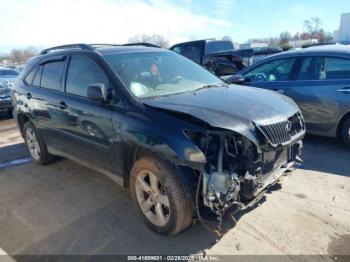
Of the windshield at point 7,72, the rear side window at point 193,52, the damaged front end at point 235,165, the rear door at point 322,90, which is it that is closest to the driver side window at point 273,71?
the rear door at point 322,90

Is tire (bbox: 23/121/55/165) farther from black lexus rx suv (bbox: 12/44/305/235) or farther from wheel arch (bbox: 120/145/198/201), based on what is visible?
wheel arch (bbox: 120/145/198/201)

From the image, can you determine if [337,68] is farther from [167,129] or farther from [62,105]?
[62,105]

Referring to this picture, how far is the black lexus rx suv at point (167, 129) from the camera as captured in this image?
282 cm

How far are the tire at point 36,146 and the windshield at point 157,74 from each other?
2254 mm

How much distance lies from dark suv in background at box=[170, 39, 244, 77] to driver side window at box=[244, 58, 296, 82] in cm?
362

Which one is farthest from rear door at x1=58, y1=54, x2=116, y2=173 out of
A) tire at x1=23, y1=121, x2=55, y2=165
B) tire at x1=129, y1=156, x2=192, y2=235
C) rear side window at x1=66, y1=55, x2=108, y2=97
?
tire at x1=23, y1=121, x2=55, y2=165

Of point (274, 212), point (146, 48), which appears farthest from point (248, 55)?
point (274, 212)

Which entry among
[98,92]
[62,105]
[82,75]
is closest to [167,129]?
[98,92]

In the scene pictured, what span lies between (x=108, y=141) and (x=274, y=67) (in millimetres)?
3768

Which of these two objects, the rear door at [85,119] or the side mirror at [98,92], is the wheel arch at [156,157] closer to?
the rear door at [85,119]

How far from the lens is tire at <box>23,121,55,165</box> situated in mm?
5276

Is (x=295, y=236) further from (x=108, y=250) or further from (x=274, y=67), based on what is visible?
(x=274, y=67)

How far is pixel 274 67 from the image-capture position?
6.02 m

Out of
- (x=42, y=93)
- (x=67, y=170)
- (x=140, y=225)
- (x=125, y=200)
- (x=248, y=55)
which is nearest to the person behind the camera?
(x=140, y=225)
